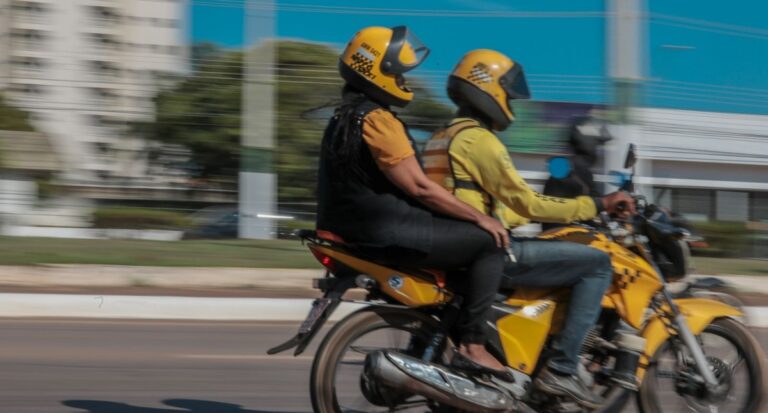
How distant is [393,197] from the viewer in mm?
4469

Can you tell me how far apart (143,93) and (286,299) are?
9296 mm

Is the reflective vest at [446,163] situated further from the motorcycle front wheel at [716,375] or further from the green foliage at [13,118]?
the green foliage at [13,118]

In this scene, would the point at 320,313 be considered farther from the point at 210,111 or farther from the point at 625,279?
the point at 210,111

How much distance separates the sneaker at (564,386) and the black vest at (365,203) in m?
0.83

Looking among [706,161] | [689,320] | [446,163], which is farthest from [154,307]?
[706,161]

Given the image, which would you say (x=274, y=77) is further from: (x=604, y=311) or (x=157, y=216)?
(x=604, y=311)

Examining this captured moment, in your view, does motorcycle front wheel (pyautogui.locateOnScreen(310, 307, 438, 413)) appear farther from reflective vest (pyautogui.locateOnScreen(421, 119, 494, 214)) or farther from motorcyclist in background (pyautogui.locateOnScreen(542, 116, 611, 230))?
motorcyclist in background (pyautogui.locateOnScreen(542, 116, 611, 230))

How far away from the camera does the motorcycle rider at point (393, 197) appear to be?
4391mm

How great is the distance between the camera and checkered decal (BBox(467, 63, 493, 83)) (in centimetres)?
471

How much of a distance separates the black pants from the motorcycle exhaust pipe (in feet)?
0.70

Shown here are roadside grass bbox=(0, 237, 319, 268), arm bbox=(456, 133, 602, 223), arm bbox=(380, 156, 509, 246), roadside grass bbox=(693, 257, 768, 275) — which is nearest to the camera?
arm bbox=(380, 156, 509, 246)

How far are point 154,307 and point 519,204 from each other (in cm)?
646

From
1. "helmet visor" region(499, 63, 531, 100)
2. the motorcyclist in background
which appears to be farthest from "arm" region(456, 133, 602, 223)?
the motorcyclist in background

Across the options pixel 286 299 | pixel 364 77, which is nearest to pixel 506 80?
pixel 364 77
